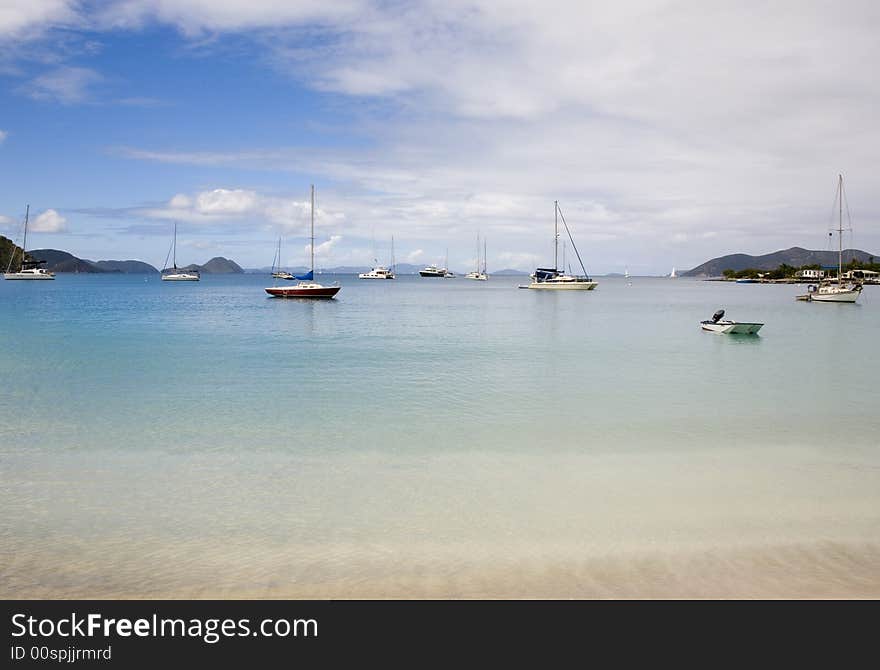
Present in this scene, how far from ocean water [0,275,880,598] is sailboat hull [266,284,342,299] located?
143 ft

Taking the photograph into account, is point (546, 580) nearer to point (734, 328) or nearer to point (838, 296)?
point (734, 328)

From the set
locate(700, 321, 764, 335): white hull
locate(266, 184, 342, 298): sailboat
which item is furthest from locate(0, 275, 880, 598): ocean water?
locate(266, 184, 342, 298): sailboat

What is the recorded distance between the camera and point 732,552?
26.4ft

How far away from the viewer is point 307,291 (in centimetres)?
7194

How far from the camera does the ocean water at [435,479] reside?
7457 millimetres

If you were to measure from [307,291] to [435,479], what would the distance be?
206 feet

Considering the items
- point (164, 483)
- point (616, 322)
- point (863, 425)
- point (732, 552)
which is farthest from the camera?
point (616, 322)

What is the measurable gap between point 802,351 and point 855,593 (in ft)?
97.9

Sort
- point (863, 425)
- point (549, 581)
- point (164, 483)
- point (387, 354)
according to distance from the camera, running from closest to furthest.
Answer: point (549, 581) → point (164, 483) → point (863, 425) → point (387, 354)

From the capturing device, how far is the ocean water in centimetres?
746
